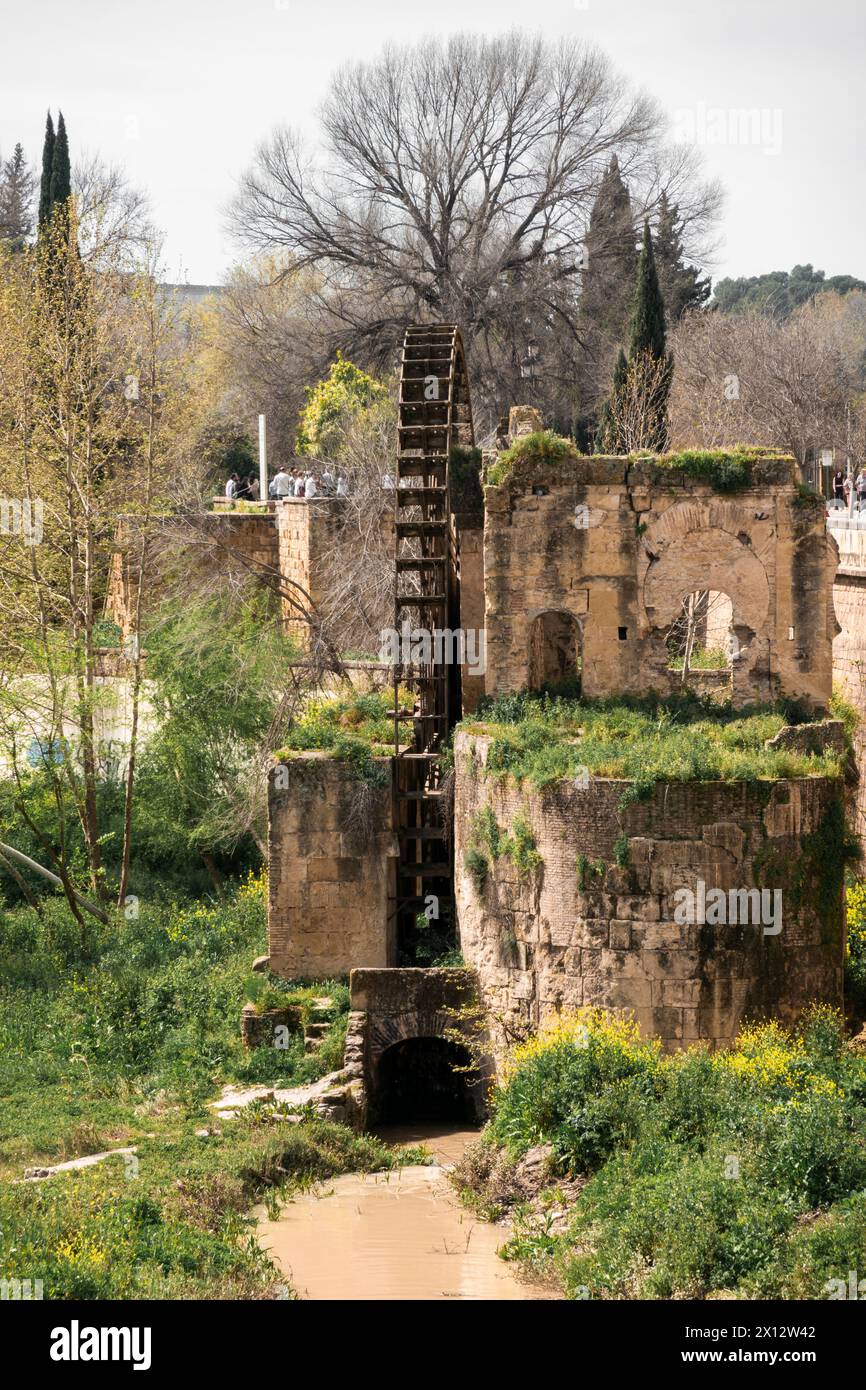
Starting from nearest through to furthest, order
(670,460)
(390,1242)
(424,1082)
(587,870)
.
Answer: (390,1242), (587,870), (670,460), (424,1082)

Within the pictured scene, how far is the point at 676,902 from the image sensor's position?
16.9 m

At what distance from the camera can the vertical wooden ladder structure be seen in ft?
69.3

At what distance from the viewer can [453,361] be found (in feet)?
78.9

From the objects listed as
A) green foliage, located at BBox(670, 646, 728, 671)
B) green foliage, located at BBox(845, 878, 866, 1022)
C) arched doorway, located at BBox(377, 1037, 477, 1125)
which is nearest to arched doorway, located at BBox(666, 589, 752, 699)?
green foliage, located at BBox(670, 646, 728, 671)

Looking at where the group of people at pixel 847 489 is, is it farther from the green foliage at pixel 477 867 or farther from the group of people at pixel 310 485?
the green foliage at pixel 477 867

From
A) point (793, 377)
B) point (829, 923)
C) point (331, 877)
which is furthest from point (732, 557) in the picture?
point (793, 377)

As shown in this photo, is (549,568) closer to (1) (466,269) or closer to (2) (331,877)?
(2) (331,877)

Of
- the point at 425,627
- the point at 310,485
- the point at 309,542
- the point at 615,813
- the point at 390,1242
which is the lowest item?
the point at 390,1242

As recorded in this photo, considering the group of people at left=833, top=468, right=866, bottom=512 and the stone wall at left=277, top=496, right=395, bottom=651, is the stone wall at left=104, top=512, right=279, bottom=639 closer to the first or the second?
the stone wall at left=277, top=496, right=395, bottom=651

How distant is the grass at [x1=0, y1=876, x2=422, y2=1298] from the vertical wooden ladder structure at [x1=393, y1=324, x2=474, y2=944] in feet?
6.31

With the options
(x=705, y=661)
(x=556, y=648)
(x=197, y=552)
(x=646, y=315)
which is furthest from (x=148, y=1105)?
(x=646, y=315)

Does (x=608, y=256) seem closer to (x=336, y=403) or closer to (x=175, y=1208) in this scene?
(x=336, y=403)

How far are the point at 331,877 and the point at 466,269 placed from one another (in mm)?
20790

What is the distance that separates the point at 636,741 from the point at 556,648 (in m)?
5.69
